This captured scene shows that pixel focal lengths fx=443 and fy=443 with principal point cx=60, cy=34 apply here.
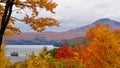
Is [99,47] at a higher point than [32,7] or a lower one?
lower

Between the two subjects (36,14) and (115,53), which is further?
(36,14)

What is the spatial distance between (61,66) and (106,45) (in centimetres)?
1443

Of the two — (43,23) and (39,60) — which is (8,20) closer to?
(43,23)

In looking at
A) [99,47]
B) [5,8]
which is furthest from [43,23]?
[99,47]

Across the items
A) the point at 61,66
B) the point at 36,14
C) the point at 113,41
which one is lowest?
the point at 61,66

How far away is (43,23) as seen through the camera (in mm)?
22875

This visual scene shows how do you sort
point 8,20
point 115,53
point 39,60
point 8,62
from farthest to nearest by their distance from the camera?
point 8,20, point 115,53, point 8,62, point 39,60

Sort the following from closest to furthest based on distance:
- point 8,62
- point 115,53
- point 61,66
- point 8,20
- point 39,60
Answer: point 39,60 → point 8,62 → point 115,53 → point 8,20 → point 61,66

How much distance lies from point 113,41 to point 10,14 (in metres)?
5.68

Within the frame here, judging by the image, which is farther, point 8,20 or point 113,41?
point 8,20

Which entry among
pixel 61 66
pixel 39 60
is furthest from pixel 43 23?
pixel 61 66

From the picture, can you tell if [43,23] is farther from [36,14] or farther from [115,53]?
[115,53]

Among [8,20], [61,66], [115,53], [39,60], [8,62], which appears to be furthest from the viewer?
[61,66]

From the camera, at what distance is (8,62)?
19.3 m
